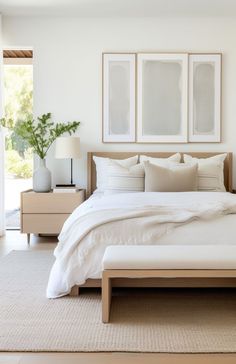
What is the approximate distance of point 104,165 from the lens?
5410mm

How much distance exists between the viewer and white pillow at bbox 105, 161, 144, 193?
5.09 metres

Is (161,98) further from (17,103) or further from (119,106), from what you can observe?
(17,103)

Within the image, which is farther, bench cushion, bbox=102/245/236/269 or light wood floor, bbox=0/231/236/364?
bench cushion, bbox=102/245/236/269

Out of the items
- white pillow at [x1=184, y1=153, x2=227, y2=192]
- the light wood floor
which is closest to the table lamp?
white pillow at [x1=184, y1=153, x2=227, y2=192]

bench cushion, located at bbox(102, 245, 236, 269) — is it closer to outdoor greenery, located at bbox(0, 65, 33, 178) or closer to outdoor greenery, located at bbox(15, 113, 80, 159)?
outdoor greenery, located at bbox(15, 113, 80, 159)

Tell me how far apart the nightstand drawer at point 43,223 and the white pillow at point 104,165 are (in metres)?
0.59

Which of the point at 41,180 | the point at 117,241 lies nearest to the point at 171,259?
the point at 117,241

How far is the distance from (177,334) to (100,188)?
3.01m

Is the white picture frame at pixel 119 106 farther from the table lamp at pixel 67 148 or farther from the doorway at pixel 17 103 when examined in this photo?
the doorway at pixel 17 103

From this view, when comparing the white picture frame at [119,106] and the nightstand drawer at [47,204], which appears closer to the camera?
the nightstand drawer at [47,204]

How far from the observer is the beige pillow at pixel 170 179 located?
4.84 m

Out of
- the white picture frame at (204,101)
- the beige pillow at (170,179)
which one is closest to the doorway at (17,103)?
the beige pillow at (170,179)

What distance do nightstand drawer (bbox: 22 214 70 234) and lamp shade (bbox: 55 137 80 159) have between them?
75 centimetres

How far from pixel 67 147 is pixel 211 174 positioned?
5.79 ft
